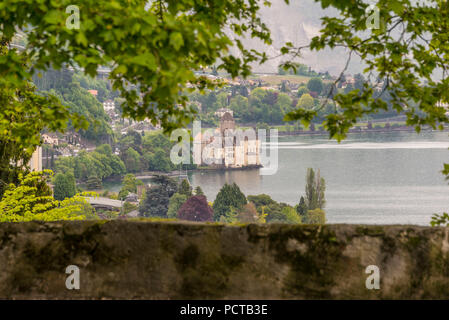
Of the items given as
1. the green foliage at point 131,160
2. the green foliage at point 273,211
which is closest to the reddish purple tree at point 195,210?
the green foliage at point 273,211

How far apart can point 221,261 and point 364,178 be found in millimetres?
119259

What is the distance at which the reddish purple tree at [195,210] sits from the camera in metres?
73.4

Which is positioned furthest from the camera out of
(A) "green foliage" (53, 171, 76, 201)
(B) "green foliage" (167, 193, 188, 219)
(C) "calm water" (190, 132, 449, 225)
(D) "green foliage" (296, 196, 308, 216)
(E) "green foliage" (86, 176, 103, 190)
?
(C) "calm water" (190, 132, 449, 225)

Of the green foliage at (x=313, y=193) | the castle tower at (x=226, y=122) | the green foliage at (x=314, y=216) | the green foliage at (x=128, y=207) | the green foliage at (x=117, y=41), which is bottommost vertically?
the green foliage at (x=314, y=216)

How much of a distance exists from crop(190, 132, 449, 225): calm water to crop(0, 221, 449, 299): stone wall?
77.7m

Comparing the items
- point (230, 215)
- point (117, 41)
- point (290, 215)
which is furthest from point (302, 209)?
point (117, 41)

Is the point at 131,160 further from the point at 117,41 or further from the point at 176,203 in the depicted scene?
the point at 117,41

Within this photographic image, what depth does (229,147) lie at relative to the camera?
3991 inches

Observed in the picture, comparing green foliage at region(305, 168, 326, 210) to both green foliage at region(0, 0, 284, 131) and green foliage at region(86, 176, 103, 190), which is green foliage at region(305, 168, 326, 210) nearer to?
green foliage at region(86, 176, 103, 190)

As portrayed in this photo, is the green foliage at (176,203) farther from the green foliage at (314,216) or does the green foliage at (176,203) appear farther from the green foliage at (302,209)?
the green foliage at (314,216)

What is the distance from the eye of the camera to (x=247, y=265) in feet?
13.4

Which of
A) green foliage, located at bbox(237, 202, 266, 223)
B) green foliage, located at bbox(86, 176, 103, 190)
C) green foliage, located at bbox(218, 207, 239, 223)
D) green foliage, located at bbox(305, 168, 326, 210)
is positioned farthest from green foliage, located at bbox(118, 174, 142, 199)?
green foliage, located at bbox(305, 168, 326, 210)

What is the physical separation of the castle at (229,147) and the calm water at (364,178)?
265 cm

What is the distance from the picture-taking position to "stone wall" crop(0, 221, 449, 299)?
13.3 ft
